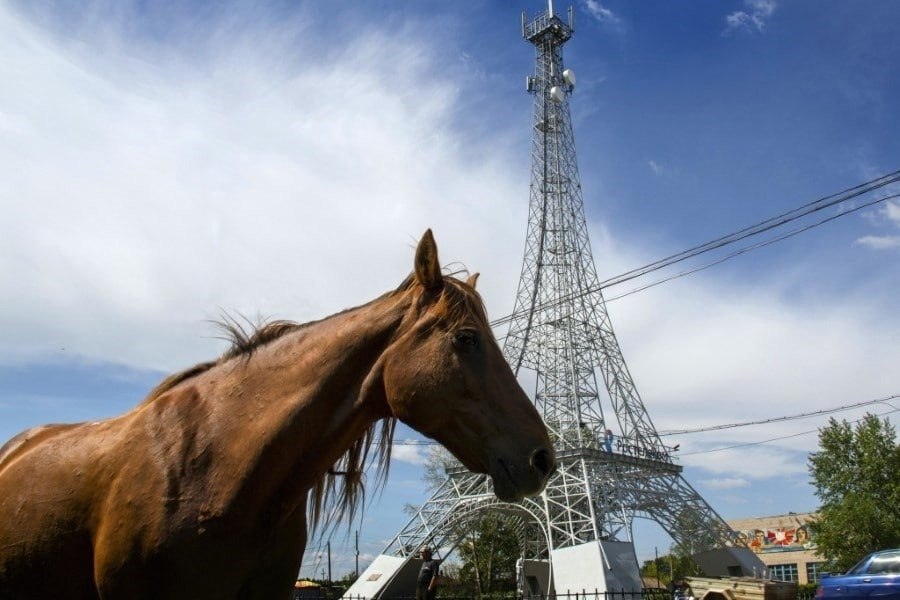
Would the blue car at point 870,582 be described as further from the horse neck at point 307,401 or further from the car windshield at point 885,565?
the horse neck at point 307,401

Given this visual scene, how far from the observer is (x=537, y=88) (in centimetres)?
4684

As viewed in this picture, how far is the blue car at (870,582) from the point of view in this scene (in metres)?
12.6

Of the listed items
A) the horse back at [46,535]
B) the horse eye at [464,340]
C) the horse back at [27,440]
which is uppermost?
the horse eye at [464,340]

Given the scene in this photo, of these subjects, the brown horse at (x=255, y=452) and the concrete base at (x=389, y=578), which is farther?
the concrete base at (x=389, y=578)

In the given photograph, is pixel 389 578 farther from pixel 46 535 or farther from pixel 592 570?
pixel 46 535

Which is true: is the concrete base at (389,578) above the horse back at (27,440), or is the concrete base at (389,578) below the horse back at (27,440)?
below

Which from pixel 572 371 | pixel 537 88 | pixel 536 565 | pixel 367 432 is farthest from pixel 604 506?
pixel 367 432

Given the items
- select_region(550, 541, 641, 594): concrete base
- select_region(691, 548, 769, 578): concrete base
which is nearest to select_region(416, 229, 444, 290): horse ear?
select_region(550, 541, 641, 594): concrete base

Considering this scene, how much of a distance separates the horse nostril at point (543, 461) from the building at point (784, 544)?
67929 mm

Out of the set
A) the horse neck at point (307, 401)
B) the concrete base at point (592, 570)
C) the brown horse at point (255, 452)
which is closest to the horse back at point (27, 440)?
the brown horse at point (255, 452)

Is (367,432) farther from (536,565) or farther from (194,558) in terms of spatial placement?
(536,565)

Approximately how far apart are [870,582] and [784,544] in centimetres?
6381

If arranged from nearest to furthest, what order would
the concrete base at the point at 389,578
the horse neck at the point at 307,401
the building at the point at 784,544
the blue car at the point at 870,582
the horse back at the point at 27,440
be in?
the horse neck at the point at 307,401 → the horse back at the point at 27,440 → the blue car at the point at 870,582 → the concrete base at the point at 389,578 → the building at the point at 784,544

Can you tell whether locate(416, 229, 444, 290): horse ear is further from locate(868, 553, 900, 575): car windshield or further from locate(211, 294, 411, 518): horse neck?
locate(868, 553, 900, 575): car windshield
